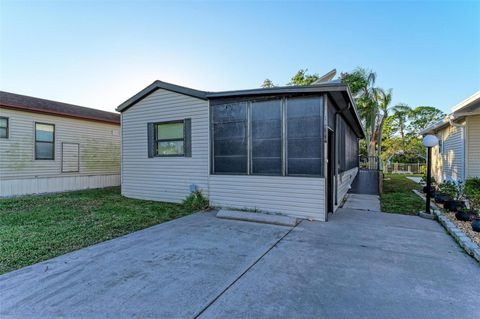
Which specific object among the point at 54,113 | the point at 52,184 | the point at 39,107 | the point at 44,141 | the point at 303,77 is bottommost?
the point at 52,184

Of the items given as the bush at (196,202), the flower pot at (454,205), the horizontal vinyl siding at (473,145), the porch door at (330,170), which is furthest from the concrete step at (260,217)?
the horizontal vinyl siding at (473,145)

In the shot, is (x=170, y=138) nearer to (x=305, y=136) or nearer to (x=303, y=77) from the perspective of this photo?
(x=305, y=136)

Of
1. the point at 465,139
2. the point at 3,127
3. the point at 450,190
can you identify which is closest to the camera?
the point at 450,190

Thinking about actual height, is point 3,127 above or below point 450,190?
above

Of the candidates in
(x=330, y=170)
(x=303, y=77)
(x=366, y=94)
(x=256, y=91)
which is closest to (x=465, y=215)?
(x=330, y=170)

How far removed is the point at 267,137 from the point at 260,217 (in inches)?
75.3

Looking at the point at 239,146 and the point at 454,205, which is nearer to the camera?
the point at 454,205

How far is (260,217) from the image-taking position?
5418 millimetres

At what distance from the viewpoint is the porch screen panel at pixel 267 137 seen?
5762 mm

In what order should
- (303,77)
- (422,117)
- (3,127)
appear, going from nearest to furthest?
(3,127), (303,77), (422,117)

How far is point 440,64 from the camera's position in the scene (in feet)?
44.0

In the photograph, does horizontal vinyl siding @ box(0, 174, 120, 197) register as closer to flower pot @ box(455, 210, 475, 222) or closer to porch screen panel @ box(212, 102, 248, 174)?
porch screen panel @ box(212, 102, 248, 174)

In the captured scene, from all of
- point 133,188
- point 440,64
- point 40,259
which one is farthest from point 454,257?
point 440,64

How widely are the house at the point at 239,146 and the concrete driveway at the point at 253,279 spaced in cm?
157
